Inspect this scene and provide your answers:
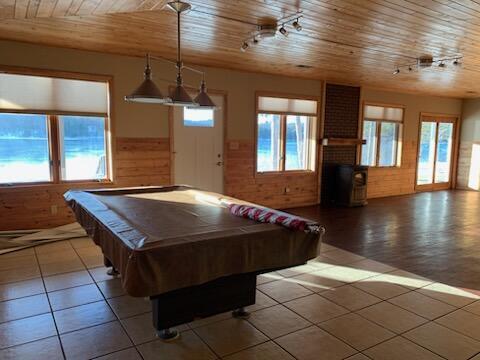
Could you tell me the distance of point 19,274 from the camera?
357 centimetres

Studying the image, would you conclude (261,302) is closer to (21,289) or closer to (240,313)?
(240,313)

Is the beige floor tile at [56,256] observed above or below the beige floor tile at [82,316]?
above

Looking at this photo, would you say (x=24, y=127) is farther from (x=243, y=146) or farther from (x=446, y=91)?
(x=446, y=91)

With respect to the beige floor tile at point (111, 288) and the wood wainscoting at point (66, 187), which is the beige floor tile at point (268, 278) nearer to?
the beige floor tile at point (111, 288)

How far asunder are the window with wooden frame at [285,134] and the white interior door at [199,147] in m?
0.86

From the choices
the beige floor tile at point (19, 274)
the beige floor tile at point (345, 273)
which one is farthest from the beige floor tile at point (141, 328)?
the beige floor tile at point (345, 273)

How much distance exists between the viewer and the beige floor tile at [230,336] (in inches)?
95.0

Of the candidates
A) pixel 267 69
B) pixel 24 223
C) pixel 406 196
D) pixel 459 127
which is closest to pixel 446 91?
A: pixel 459 127

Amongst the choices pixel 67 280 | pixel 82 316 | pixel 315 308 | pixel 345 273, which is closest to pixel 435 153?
pixel 345 273

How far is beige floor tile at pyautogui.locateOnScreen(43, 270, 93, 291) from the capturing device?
130 inches

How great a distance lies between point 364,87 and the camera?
792 cm

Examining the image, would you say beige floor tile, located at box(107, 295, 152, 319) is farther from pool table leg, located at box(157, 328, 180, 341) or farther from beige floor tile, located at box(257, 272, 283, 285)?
beige floor tile, located at box(257, 272, 283, 285)

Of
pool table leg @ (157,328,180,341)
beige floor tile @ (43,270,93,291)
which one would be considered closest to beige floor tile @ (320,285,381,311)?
pool table leg @ (157,328,180,341)

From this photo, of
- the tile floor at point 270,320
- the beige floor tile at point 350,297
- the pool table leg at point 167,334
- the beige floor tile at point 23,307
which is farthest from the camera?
the beige floor tile at point 350,297
